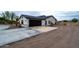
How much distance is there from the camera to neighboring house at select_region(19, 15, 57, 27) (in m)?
2.32

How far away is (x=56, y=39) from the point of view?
90.0 inches

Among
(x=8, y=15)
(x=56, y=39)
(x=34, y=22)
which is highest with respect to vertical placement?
(x=8, y=15)

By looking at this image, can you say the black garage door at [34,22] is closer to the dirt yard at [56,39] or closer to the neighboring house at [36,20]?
the neighboring house at [36,20]

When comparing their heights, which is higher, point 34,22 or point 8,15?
point 8,15

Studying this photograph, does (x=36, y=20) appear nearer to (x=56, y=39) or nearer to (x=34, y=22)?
(x=34, y=22)

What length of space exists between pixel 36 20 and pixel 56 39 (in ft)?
1.34

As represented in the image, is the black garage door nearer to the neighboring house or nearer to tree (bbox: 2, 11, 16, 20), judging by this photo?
the neighboring house

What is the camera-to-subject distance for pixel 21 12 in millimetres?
2338

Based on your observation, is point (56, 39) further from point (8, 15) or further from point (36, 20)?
point (8, 15)

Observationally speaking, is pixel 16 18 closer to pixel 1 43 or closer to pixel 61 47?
pixel 1 43

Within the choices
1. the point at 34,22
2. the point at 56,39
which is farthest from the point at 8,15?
the point at 56,39

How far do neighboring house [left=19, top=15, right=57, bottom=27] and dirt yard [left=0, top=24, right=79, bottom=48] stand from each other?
0.51ft
